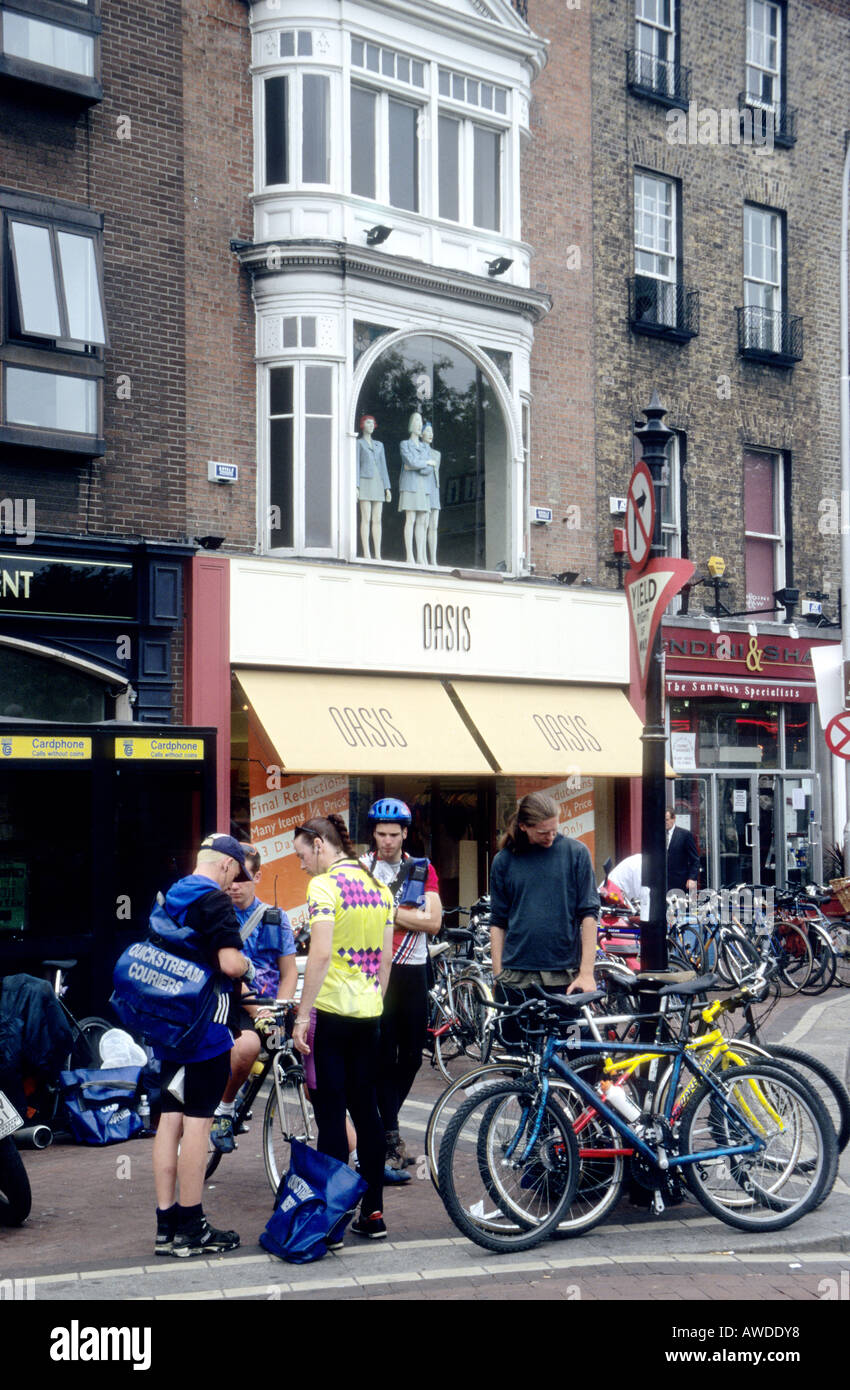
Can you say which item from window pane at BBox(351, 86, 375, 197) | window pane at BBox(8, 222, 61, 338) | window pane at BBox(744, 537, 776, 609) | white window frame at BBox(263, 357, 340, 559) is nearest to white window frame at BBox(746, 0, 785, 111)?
window pane at BBox(744, 537, 776, 609)

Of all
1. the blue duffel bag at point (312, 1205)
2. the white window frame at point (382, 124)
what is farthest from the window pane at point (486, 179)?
the blue duffel bag at point (312, 1205)

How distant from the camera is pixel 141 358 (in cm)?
1484

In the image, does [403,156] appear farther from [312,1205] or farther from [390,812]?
[312,1205]

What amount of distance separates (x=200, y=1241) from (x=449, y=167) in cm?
1393

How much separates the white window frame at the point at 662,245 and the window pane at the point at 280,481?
6.30 m

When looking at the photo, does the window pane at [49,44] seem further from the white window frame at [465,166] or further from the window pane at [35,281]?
the white window frame at [465,166]

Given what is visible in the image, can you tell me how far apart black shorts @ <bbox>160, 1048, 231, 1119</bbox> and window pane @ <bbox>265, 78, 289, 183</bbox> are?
11964 millimetres

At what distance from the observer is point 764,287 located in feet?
70.9

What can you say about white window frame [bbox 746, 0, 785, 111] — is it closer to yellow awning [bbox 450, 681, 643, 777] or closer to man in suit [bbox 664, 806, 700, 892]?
yellow awning [bbox 450, 681, 643, 777]

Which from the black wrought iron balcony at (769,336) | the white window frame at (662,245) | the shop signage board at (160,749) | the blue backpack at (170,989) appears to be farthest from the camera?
the black wrought iron balcony at (769,336)

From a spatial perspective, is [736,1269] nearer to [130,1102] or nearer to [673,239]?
[130,1102]

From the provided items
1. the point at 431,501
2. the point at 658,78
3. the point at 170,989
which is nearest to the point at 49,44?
the point at 431,501

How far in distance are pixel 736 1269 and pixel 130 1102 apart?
463cm

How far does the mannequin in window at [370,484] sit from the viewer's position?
54.4 ft
